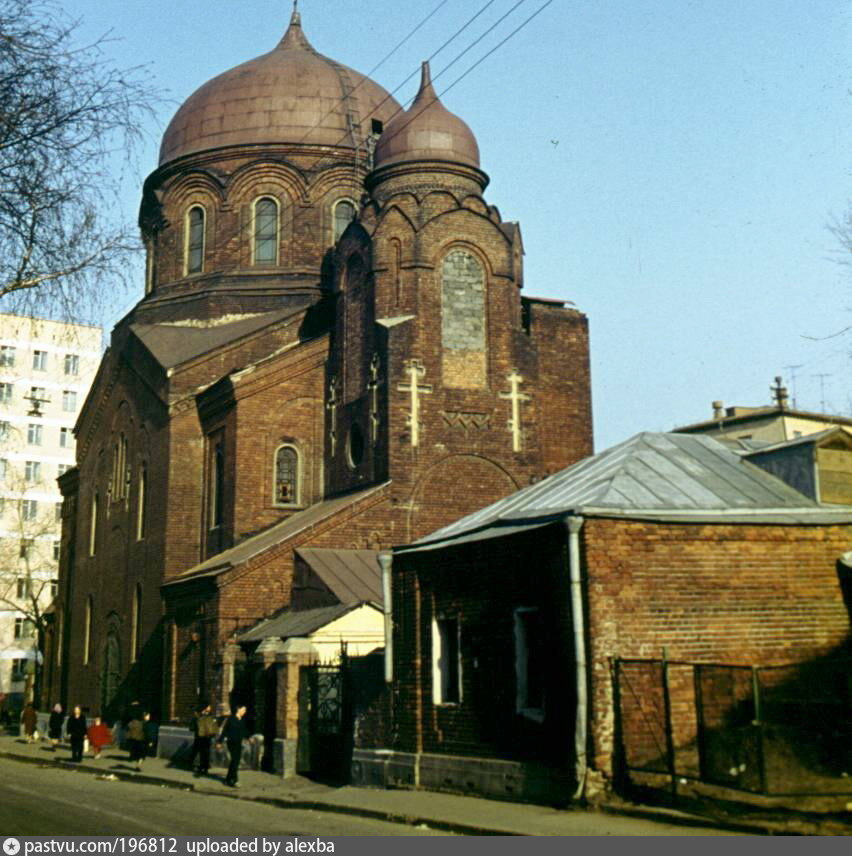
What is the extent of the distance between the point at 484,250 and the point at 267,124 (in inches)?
444

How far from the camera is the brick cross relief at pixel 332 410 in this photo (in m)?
28.3

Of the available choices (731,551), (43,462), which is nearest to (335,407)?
(731,551)

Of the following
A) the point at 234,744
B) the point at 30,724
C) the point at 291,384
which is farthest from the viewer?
the point at 30,724

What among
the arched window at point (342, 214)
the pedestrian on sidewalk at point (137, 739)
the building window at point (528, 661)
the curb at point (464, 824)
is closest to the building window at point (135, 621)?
the pedestrian on sidewalk at point (137, 739)

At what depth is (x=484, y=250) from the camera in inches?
1080

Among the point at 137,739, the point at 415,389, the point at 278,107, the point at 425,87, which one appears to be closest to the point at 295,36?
the point at 278,107

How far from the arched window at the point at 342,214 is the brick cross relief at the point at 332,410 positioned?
7.40 m

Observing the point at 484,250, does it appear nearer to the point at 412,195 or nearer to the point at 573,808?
the point at 412,195

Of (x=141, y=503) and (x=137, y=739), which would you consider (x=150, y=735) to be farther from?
(x=141, y=503)

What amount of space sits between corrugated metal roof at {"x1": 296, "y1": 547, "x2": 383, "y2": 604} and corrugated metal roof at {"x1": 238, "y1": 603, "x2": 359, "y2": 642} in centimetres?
42

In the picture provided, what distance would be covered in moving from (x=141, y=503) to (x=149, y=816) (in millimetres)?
18311

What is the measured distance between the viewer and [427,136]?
93.0ft

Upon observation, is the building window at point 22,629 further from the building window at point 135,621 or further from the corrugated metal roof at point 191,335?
the building window at point 135,621

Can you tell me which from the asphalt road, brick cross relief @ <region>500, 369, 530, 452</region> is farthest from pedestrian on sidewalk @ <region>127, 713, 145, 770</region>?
brick cross relief @ <region>500, 369, 530, 452</region>
